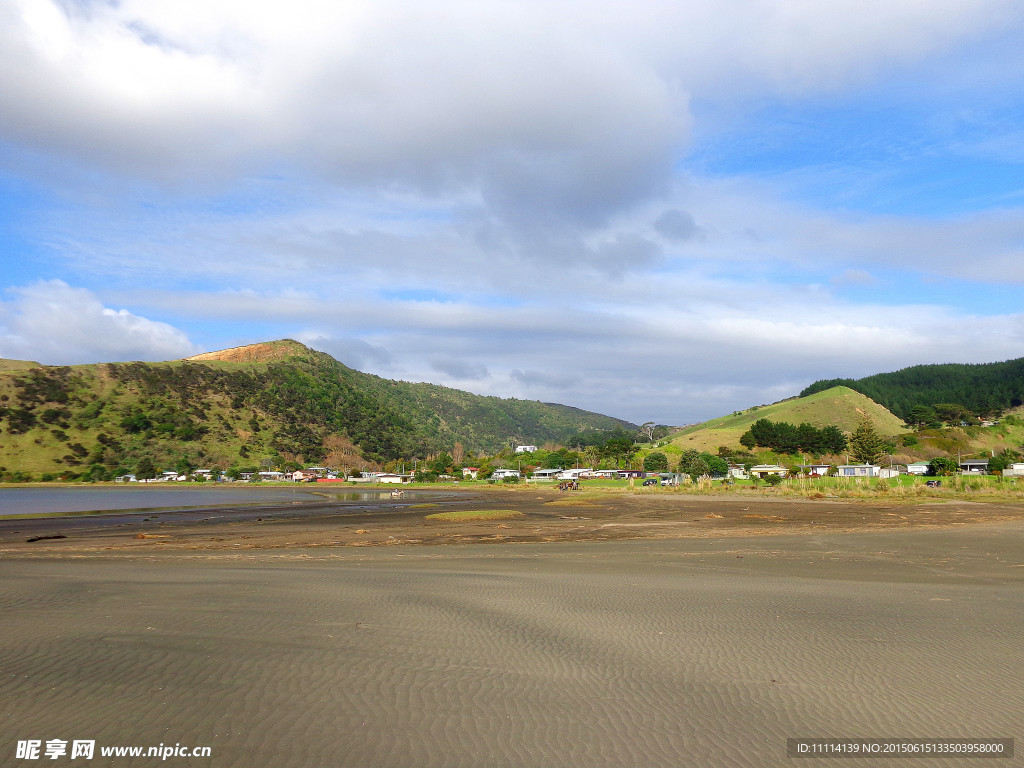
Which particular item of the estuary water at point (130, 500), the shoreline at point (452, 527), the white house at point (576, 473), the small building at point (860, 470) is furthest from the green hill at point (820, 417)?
the shoreline at point (452, 527)

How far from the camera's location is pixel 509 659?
7.60 meters

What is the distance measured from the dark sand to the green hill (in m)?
134

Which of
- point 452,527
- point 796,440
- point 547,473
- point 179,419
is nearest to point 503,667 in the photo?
point 452,527

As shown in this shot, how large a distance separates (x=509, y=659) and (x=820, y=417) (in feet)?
579

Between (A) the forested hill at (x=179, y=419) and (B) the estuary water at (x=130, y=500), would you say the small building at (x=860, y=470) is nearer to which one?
(B) the estuary water at (x=130, y=500)

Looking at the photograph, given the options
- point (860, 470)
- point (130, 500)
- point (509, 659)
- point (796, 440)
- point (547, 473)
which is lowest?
point (547, 473)

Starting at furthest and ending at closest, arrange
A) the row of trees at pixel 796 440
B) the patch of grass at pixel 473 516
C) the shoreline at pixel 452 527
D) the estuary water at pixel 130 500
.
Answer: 1. the row of trees at pixel 796 440
2. the estuary water at pixel 130 500
3. the patch of grass at pixel 473 516
4. the shoreline at pixel 452 527

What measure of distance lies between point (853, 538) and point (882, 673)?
59.2 feet

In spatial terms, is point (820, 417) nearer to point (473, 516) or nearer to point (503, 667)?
point (473, 516)

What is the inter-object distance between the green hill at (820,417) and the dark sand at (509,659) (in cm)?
13353

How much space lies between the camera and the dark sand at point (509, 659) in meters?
5.26

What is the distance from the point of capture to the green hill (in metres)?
150

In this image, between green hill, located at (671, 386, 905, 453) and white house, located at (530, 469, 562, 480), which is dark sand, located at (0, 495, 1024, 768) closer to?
white house, located at (530, 469, 562, 480)

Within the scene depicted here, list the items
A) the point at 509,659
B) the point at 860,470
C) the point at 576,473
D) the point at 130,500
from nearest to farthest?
the point at 509,659 → the point at 130,500 → the point at 860,470 → the point at 576,473
